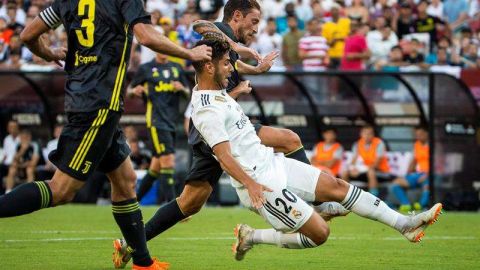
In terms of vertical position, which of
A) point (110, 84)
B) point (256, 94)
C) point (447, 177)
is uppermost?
point (110, 84)

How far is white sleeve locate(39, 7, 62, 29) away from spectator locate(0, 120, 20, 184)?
40.1 feet

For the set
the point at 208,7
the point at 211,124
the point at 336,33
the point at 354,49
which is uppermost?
the point at 211,124

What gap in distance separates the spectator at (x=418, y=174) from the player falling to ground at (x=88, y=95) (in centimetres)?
1082

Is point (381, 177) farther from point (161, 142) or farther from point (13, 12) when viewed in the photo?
point (13, 12)

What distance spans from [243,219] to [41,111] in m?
6.78

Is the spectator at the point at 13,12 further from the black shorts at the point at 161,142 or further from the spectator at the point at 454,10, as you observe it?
the spectator at the point at 454,10

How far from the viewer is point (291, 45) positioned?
2133 centimetres

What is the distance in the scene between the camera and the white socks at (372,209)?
866cm

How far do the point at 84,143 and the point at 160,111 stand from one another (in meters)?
8.50

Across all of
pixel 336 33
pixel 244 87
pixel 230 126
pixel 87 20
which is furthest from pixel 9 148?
pixel 230 126

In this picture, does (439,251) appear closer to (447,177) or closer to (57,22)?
(57,22)

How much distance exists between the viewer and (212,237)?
12523 mm

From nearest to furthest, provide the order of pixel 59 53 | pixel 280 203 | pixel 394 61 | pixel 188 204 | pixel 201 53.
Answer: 1. pixel 201 53
2. pixel 280 203
3. pixel 59 53
4. pixel 188 204
5. pixel 394 61

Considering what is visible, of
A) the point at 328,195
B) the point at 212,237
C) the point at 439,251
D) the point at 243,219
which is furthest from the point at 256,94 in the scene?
the point at 328,195
